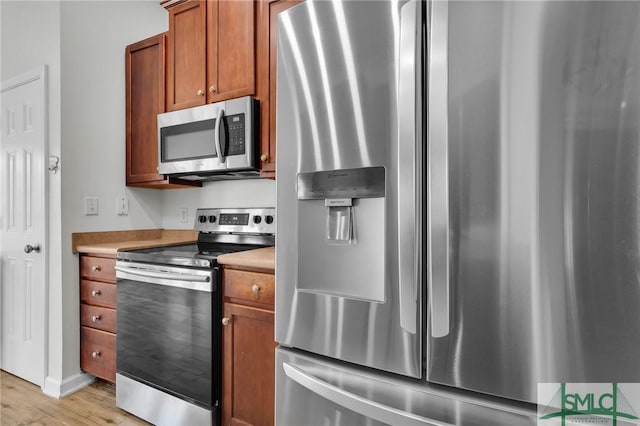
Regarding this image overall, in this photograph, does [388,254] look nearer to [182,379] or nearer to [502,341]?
[502,341]

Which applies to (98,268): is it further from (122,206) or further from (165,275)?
(165,275)

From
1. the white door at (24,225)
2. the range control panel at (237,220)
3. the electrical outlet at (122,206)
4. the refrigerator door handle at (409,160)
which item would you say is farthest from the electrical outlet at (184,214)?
the refrigerator door handle at (409,160)

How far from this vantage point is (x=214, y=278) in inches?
60.7

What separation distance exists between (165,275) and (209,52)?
1.30 metres

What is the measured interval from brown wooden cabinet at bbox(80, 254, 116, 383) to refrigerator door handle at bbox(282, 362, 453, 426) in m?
1.45

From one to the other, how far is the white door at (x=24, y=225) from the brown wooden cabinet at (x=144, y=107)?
471 millimetres

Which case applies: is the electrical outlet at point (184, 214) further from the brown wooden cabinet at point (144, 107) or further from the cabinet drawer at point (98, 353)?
the cabinet drawer at point (98, 353)

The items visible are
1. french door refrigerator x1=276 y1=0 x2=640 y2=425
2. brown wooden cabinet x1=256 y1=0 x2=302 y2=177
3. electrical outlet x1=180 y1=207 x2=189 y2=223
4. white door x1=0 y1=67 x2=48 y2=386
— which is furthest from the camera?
electrical outlet x1=180 y1=207 x2=189 y2=223

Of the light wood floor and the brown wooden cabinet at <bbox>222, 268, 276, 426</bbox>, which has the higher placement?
the brown wooden cabinet at <bbox>222, 268, 276, 426</bbox>

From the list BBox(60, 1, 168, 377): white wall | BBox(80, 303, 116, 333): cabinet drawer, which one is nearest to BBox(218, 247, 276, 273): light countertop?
BBox(80, 303, 116, 333): cabinet drawer

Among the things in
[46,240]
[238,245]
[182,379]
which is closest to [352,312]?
[182,379]

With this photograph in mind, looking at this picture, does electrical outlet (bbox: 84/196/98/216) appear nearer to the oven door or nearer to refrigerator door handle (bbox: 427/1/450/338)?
the oven door

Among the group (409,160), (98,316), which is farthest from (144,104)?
(409,160)

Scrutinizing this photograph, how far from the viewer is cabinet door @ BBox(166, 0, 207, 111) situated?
1.98 m
